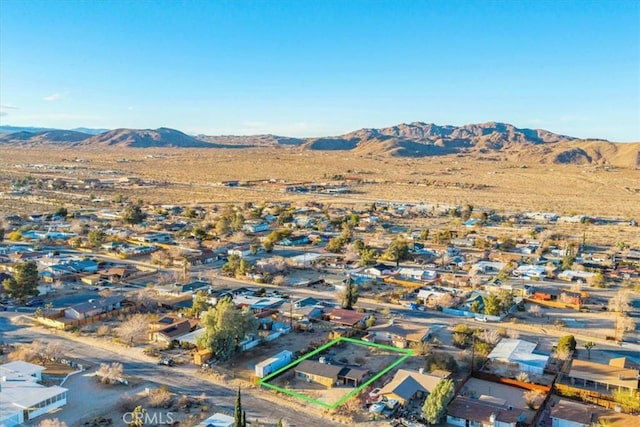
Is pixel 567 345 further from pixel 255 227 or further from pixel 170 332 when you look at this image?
pixel 255 227

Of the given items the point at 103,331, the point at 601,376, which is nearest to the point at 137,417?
the point at 103,331

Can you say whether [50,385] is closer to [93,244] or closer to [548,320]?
[548,320]

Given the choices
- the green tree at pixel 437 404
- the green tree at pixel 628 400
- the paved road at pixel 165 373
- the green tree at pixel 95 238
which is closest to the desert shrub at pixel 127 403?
the paved road at pixel 165 373

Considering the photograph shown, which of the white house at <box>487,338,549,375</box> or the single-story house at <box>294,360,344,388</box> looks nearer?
the single-story house at <box>294,360,344,388</box>

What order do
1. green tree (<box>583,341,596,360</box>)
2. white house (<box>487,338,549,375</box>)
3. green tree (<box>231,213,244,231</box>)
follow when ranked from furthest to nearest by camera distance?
1. green tree (<box>231,213,244,231</box>)
2. green tree (<box>583,341,596,360</box>)
3. white house (<box>487,338,549,375</box>)

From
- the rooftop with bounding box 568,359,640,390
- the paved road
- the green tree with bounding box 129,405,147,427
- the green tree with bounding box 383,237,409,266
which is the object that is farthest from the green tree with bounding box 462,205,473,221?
the green tree with bounding box 129,405,147,427

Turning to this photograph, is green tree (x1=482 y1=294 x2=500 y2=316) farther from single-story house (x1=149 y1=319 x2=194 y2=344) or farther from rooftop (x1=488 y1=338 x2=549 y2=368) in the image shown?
single-story house (x1=149 y1=319 x2=194 y2=344)

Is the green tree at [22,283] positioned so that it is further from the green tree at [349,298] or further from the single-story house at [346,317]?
the green tree at [349,298]
